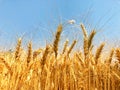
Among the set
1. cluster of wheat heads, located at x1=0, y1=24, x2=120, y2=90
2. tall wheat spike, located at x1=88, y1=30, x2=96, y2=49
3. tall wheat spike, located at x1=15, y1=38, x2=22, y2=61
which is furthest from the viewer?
tall wheat spike, located at x1=15, y1=38, x2=22, y2=61

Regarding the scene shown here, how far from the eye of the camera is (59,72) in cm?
332

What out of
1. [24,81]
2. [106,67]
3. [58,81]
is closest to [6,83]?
[24,81]

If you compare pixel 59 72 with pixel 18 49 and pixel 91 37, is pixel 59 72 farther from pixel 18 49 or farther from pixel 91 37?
pixel 18 49

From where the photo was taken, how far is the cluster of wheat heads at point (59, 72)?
314 centimetres

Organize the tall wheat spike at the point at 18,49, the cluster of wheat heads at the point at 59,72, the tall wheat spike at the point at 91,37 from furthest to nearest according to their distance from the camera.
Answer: the tall wheat spike at the point at 18,49, the tall wheat spike at the point at 91,37, the cluster of wheat heads at the point at 59,72

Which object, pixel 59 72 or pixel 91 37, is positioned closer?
pixel 59 72

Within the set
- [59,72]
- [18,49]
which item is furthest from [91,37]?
[18,49]

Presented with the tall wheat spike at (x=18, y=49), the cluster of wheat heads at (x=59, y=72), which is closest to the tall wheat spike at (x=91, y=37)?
the cluster of wheat heads at (x=59, y=72)

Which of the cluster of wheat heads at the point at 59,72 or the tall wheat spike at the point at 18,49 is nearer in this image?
the cluster of wheat heads at the point at 59,72

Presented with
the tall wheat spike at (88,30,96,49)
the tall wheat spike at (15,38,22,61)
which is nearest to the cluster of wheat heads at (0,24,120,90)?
the tall wheat spike at (88,30,96,49)

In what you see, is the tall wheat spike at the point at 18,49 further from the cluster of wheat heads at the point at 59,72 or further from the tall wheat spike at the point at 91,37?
the tall wheat spike at the point at 91,37

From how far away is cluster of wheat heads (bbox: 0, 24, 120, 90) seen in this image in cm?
314

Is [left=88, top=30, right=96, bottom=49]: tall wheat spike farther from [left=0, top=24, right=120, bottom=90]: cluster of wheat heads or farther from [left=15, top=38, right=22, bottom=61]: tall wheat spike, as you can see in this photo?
[left=15, top=38, right=22, bottom=61]: tall wheat spike

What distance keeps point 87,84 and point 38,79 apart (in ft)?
1.57
